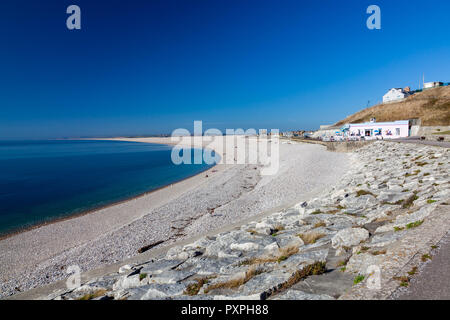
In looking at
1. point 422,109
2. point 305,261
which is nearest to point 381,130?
point 422,109

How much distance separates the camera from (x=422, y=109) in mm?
73812

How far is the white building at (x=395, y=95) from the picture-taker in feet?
304

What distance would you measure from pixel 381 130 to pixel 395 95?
5763cm

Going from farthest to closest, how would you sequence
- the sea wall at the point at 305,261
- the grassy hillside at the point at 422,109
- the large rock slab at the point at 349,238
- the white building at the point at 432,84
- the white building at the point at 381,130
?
the white building at the point at 432,84 < the grassy hillside at the point at 422,109 < the white building at the point at 381,130 < the large rock slab at the point at 349,238 < the sea wall at the point at 305,261

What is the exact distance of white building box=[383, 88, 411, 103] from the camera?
3646 inches

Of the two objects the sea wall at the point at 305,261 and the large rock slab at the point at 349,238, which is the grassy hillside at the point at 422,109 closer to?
the sea wall at the point at 305,261

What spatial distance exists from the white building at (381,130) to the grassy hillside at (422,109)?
80.1 ft

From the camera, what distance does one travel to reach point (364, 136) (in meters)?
53.1

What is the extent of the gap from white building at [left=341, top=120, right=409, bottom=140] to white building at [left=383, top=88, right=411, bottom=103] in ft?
174

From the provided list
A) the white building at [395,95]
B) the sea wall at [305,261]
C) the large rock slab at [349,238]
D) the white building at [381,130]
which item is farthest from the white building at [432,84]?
the large rock slab at [349,238]

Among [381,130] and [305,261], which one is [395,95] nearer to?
[381,130]

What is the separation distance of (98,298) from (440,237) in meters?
7.85

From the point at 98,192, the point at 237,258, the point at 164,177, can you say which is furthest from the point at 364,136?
the point at 237,258
